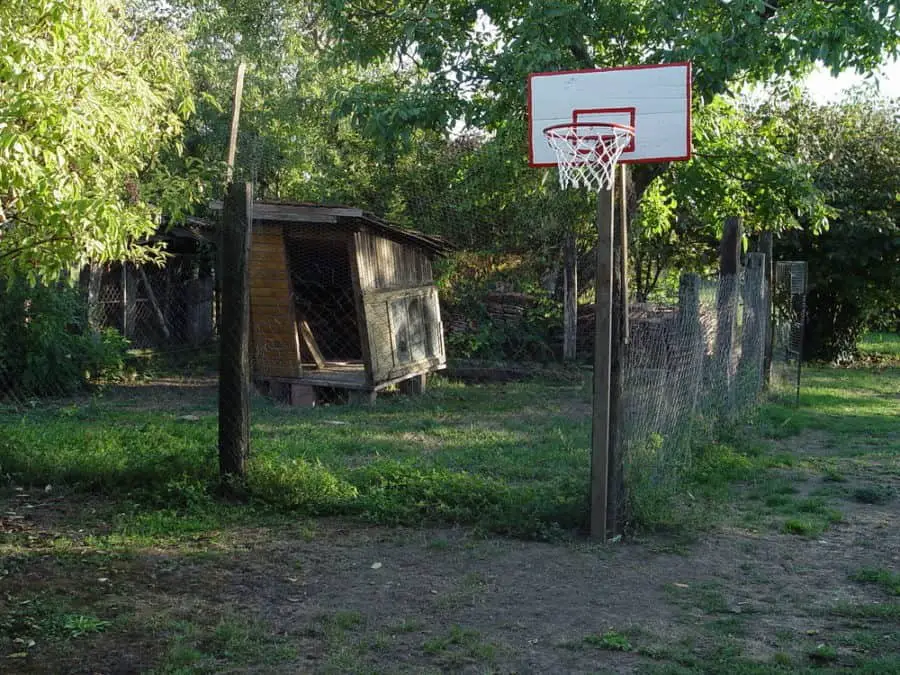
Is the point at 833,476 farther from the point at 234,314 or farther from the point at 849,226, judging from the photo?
the point at 849,226

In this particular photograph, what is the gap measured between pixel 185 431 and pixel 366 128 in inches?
217

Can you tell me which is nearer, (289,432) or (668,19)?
(289,432)

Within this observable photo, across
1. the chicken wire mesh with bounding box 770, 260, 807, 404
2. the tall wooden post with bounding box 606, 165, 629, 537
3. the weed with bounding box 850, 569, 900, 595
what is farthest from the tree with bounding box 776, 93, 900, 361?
the weed with bounding box 850, 569, 900, 595

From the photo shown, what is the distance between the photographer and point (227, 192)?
7.32m

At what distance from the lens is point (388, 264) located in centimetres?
1370

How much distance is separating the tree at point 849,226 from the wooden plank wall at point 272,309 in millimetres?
10725

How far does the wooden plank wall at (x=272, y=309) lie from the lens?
12.8 m

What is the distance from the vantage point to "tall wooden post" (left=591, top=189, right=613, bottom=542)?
255 inches

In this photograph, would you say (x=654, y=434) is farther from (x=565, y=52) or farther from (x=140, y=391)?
(x=140, y=391)

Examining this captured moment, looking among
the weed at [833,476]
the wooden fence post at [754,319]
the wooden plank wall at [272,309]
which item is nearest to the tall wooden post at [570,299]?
the wooden fence post at [754,319]

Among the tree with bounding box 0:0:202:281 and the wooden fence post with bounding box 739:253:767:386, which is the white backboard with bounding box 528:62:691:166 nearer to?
the tree with bounding box 0:0:202:281

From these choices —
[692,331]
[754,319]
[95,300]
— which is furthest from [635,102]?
[95,300]

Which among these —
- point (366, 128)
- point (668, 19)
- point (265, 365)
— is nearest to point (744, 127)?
point (668, 19)

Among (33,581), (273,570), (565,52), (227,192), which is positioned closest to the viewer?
(33,581)
